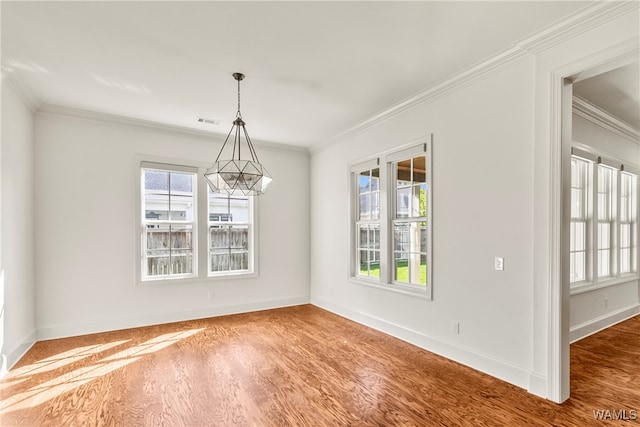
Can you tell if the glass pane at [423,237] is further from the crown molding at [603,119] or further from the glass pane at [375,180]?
the crown molding at [603,119]

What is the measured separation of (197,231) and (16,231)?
2.01 m

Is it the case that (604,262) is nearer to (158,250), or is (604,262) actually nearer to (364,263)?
(364,263)

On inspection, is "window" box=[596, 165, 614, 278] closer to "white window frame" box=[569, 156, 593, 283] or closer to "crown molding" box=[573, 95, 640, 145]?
"white window frame" box=[569, 156, 593, 283]

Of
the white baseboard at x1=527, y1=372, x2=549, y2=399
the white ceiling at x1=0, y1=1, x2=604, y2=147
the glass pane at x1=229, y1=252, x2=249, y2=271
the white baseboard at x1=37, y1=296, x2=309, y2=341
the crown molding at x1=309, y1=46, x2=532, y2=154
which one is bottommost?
the white baseboard at x1=37, y1=296, x2=309, y2=341

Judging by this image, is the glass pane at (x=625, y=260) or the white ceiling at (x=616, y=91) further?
the glass pane at (x=625, y=260)

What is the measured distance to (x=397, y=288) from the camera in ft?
13.2

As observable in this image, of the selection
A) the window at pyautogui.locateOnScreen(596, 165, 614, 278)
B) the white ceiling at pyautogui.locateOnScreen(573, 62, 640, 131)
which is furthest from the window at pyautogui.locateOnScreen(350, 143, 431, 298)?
the window at pyautogui.locateOnScreen(596, 165, 614, 278)

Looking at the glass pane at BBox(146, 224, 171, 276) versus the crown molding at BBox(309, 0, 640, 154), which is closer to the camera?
the crown molding at BBox(309, 0, 640, 154)

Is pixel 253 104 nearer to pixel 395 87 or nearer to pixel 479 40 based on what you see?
pixel 395 87

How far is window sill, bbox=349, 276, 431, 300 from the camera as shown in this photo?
12.1 ft

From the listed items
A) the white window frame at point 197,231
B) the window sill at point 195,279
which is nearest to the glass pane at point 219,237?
the white window frame at point 197,231

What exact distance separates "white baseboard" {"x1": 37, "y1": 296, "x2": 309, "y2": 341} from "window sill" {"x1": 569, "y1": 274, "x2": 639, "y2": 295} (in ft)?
12.8

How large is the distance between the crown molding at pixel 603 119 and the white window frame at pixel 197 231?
4516 millimetres

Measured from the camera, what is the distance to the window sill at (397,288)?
368 cm
